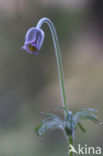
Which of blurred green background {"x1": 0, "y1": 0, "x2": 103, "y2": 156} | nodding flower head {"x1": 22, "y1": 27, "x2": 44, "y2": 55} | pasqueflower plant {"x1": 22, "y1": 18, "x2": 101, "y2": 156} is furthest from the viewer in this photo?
blurred green background {"x1": 0, "y1": 0, "x2": 103, "y2": 156}

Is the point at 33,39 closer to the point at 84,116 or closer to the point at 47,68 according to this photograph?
the point at 84,116

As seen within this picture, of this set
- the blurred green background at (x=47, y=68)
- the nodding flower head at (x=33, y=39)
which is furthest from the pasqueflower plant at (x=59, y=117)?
the blurred green background at (x=47, y=68)

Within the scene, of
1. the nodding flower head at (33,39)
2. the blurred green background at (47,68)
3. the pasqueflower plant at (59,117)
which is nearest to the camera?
the pasqueflower plant at (59,117)

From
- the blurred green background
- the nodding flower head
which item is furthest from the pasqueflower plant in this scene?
the blurred green background

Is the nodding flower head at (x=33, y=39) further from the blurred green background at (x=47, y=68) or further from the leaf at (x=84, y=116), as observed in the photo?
the blurred green background at (x=47, y=68)

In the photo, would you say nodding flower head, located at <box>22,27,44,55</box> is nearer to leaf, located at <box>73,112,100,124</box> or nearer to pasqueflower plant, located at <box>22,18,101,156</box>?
pasqueflower plant, located at <box>22,18,101,156</box>

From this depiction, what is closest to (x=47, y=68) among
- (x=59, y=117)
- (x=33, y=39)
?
(x=33, y=39)

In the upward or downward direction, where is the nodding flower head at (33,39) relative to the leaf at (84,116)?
upward

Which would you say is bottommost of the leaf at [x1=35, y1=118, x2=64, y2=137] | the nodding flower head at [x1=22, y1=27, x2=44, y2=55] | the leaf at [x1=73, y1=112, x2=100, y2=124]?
the leaf at [x1=35, y1=118, x2=64, y2=137]
